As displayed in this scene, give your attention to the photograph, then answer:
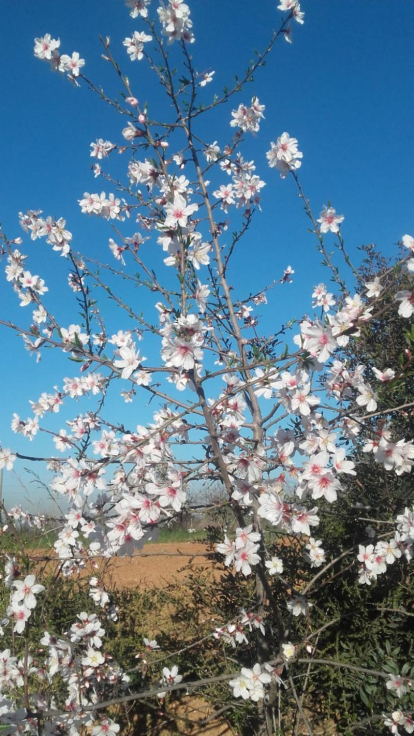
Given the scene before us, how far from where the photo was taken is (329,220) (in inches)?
129

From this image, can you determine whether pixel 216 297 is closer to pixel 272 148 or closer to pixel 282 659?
pixel 272 148

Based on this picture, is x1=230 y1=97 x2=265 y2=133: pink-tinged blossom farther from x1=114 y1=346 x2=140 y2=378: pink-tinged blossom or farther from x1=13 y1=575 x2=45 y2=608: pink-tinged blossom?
x1=13 y1=575 x2=45 y2=608: pink-tinged blossom

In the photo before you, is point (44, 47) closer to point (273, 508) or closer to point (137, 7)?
point (137, 7)

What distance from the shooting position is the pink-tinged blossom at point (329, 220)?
3.22 m

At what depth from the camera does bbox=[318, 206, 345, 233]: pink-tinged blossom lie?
3225mm

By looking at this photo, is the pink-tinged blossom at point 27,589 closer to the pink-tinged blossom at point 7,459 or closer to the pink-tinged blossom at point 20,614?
the pink-tinged blossom at point 20,614

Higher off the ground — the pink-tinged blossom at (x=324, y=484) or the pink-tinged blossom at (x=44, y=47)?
the pink-tinged blossom at (x=44, y=47)

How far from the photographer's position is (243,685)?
198cm

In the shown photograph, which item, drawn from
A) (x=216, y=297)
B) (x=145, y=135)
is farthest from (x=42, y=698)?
(x=145, y=135)

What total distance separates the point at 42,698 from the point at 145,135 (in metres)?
2.90

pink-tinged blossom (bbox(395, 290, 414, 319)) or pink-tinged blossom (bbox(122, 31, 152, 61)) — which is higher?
pink-tinged blossom (bbox(122, 31, 152, 61))

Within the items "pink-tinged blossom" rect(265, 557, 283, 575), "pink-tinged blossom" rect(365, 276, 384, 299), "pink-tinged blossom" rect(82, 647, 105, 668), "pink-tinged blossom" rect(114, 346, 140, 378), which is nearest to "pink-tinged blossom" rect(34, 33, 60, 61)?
"pink-tinged blossom" rect(114, 346, 140, 378)

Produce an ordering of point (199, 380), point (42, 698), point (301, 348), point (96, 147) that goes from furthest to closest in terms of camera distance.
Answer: point (96, 147) → point (42, 698) → point (199, 380) → point (301, 348)

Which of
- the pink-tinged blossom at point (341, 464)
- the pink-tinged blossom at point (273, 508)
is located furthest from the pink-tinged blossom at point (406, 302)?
the pink-tinged blossom at point (273, 508)
